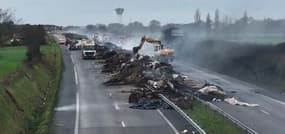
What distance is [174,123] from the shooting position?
30.7 meters

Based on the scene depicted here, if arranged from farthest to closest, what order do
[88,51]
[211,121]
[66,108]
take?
[88,51]
[66,108]
[211,121]

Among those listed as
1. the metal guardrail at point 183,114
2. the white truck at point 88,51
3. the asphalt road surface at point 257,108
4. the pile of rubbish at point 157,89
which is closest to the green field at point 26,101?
the pile of rubbish at point 157,89

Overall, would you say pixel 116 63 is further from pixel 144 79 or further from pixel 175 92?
pixel 175 92

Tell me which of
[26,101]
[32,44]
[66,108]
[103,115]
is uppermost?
[32,44]

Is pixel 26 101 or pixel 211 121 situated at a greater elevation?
pixel 26 101

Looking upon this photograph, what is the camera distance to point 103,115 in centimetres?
3441

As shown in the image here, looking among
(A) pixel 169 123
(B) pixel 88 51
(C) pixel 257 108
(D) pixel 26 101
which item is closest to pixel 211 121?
(A) pixel 169 123

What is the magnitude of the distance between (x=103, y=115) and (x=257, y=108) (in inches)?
382

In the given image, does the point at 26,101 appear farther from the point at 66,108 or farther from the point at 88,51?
the point at 88,51

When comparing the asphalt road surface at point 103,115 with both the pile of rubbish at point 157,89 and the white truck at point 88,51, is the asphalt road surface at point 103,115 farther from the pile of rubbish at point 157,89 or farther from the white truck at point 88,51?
the white truck at point 88,51

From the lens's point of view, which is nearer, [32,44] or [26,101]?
[26,101]

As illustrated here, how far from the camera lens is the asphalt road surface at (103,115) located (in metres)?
29.1

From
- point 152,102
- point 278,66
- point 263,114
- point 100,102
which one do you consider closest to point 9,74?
point 100,102

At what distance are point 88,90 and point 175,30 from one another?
65.5 m
